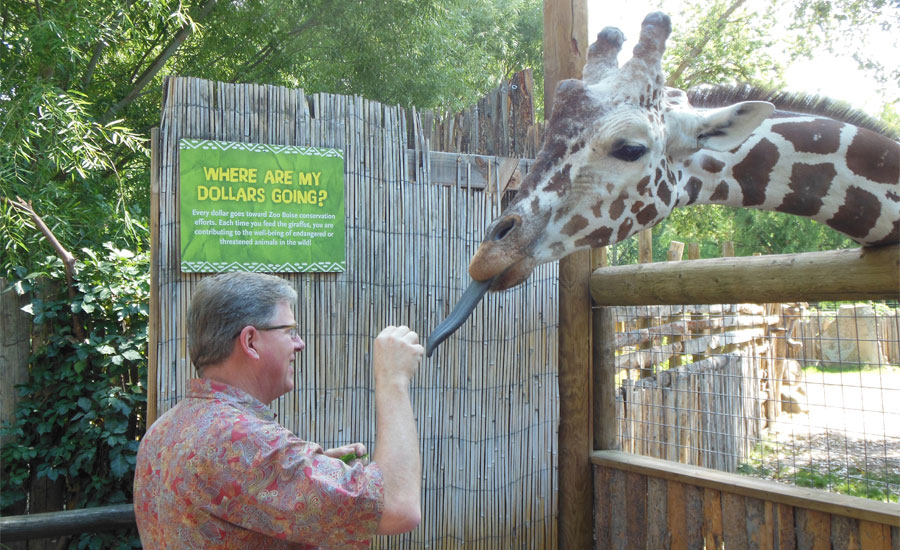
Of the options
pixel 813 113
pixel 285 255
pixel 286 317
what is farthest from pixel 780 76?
pixel 286 317

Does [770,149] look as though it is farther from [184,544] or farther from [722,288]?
[184,544]

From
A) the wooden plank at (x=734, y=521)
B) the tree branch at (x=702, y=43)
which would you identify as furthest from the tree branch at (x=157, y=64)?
the tree branch at (x=702, y=43)

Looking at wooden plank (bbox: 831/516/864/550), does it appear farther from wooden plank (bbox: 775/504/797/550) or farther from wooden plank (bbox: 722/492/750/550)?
wooden plank (bbox: 722/492/750/550)

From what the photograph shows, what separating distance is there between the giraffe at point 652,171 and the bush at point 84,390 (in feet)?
7.73

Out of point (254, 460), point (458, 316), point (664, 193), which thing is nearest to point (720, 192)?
point (664, 193)

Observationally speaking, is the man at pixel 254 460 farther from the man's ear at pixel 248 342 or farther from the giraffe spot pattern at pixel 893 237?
the giraffe spot pattern at pixel 893 237

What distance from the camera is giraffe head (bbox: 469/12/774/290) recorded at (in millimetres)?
2045

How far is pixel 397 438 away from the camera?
134 cm

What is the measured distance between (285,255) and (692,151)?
1.68 meters

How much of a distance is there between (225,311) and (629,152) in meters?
1.32

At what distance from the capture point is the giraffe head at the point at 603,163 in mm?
2045

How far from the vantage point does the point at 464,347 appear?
309 cm

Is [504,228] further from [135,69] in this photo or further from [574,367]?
[135,69]

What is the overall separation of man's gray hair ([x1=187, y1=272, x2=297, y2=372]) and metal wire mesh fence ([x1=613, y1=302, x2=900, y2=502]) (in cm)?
166
